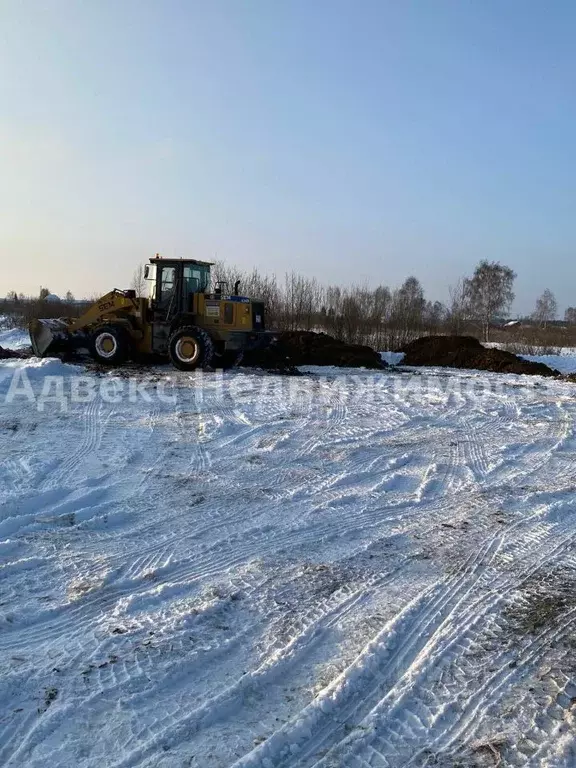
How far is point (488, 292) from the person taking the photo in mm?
35844

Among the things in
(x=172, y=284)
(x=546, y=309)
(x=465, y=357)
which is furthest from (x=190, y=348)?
(x=546, y=309)

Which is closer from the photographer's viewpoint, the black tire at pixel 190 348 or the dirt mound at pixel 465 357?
the black tire at pixel 190 348

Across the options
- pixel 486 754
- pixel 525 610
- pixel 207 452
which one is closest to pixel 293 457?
pixel 207 452

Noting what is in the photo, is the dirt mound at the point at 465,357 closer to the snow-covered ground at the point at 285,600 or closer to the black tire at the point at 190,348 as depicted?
the black tire at the point at 190,348

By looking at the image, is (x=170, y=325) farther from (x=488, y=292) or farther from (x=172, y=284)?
(x=488, y=292)

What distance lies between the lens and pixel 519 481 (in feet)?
21.6

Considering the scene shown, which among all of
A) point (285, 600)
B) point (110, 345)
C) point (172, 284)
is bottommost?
point (285, 600)

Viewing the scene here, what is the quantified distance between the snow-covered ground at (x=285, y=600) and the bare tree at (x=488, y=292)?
95.2ft

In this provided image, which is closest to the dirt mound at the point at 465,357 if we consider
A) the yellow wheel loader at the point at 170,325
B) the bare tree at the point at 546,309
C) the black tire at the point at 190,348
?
the yellow wheel loader at the point at 170,325

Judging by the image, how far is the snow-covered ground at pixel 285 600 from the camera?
8.96ft

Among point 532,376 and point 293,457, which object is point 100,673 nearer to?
point 293,457

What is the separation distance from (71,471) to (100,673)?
12.4ft

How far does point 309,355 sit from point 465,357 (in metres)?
4.88

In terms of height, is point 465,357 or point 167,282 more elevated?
point 167,282
